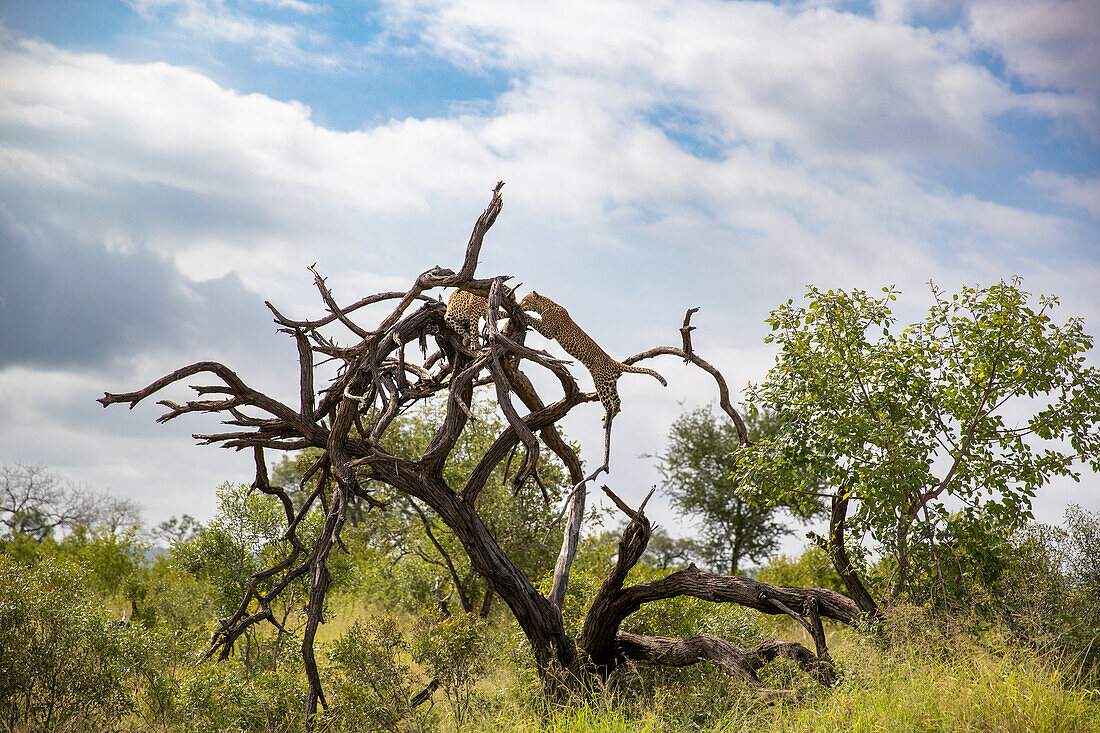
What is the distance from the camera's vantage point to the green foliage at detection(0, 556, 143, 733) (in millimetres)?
7449

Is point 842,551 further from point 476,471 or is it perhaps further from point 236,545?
point 236,545

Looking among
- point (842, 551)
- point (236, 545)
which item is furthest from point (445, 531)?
point (842, 551)

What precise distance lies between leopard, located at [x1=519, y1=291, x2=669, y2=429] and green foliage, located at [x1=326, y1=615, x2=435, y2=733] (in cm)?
304

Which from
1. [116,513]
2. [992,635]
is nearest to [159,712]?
[992,635]

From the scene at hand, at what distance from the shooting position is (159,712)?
8.40 meters

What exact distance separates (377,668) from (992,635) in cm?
553

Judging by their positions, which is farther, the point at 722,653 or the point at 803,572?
the point at 803,572

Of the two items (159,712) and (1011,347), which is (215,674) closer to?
(159,712)

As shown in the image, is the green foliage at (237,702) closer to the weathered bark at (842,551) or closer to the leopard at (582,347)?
the leopard at (582,347)

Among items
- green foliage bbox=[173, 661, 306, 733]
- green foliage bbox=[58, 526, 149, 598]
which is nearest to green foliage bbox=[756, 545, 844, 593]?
green foliage bbox=[173, 661, 306, 733]

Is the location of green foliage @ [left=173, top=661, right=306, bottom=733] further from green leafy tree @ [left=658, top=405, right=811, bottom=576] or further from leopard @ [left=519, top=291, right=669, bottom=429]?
green leafy tree @ [left=658, top=405, right=811, bottom=576]

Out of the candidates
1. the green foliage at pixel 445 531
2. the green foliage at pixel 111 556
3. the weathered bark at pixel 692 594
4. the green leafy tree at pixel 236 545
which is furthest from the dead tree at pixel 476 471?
the green foliage at pixel 111 556

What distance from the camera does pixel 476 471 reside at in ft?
27.2

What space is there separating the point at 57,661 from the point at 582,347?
5982mm
